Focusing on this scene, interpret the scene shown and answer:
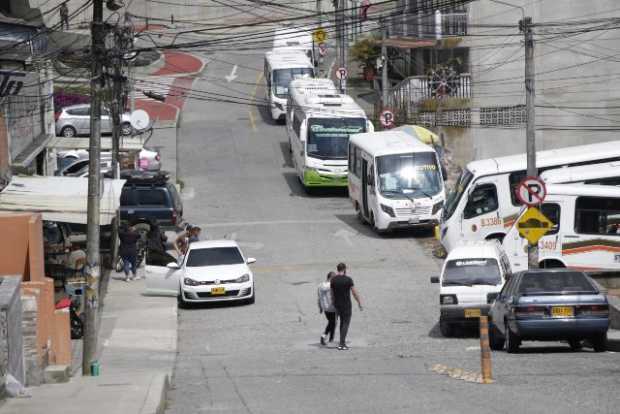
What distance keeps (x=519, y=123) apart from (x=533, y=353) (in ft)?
102

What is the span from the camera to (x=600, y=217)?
30.5 metres

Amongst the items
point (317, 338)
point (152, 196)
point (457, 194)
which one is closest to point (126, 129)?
point (152, 196)

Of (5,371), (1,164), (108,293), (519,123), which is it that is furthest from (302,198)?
(5,371)

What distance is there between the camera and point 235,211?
4347 cm

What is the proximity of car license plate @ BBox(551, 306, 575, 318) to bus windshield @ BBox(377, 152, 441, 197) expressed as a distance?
1788cm

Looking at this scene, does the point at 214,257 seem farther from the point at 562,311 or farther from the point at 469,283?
the point at 562,311

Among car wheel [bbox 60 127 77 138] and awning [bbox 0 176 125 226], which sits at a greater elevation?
awning [bbox 0 176 125 226]

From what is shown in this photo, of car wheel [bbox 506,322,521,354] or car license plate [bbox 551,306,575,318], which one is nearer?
car license plate [bbox 551,306,575,318]

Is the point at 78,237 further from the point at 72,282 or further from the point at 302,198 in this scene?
the point at 302,198

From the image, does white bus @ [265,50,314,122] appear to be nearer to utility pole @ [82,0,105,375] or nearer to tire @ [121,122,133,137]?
tire @ [121,122,133,137]

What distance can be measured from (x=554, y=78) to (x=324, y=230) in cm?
1529

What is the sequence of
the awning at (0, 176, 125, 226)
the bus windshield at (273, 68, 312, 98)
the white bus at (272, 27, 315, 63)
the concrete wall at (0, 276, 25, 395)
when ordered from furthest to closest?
1. the white bus at (272, 27, 315, 63)
2. the bus windshield at (273, 68, 312, 98)
3. the awning at (0, 176, 125, 226)
4. the concrete wall at (0, 276, 25, 395)

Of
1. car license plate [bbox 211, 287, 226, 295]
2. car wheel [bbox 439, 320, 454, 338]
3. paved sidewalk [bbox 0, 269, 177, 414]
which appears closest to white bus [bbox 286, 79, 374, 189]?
paved sidewalk [bbox 0, 269, 177, 414]

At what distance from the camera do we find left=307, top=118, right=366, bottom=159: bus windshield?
148ft
